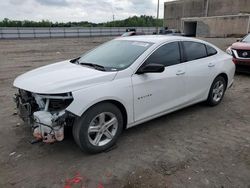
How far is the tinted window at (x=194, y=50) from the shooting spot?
4.61m

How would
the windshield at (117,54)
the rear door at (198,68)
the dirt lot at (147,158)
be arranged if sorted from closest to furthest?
the dirt lot at (147,158) < the windshield at (117,54) < the rear door at (198,68)

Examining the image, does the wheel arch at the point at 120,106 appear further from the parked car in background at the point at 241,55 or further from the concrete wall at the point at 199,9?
the concrete wall at the point at 199,9

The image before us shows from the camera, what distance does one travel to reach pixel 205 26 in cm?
4234

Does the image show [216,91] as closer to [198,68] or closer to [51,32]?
[198,68]

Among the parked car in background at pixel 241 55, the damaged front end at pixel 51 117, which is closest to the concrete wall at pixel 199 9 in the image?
the parked car in background at pixel 241 55

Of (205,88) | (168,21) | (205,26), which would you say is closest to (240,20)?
(205,26)

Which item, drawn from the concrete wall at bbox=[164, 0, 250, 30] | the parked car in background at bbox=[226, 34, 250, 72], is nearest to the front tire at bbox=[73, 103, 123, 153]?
the parked car in background at bbox=[226, 34, 250, 72]

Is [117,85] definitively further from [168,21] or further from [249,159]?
[168,21]

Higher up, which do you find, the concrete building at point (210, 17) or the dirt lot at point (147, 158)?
the concrete building at point (210, 17)

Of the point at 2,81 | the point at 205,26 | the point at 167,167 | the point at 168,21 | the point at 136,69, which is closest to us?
the point at 167,167

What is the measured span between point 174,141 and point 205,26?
42576 millimetres

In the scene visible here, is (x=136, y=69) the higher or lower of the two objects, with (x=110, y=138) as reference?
higher

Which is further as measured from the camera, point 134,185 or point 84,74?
point 84,74

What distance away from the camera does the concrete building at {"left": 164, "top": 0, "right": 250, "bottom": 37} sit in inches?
1476
